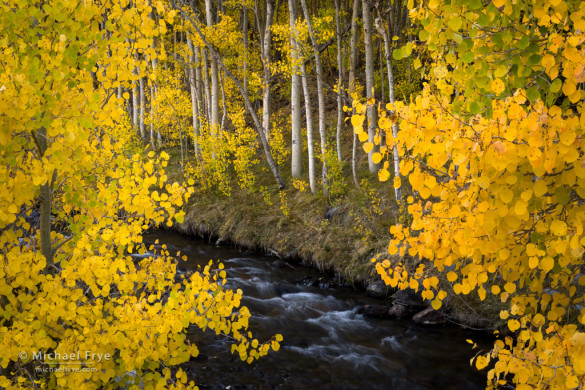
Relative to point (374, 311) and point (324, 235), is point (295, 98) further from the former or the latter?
point (374, 311)

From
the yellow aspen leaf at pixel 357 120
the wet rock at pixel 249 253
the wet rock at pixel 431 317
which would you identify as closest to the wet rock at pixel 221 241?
the wet rock at pixel 249 253

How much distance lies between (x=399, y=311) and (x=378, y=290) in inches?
32.3

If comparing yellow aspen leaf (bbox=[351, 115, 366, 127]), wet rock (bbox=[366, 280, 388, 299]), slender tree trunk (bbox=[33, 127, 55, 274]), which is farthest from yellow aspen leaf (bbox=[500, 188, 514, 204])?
wet rock (bbox=[366, 280, 388, 299])

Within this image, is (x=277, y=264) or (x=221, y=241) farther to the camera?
(x=221, y=241)

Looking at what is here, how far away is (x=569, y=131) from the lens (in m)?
1.65

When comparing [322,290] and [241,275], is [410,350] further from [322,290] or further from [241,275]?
[241,275]

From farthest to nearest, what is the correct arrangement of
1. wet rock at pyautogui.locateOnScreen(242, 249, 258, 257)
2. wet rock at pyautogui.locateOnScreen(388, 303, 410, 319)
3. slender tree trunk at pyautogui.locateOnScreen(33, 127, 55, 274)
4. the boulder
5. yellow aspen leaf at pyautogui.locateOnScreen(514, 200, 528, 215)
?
wet rock at pyautogui.locateOnScreen(242, 249, 258, 257)
the boulder
wet rock at pyautogui.locateOnScreen(388, 303, 410, 319)
slender tree trunk at pyautogui.locateOnScreen(33, 127, 55, 274)
yellow aspen leaf at pyautogui.locateOnScreen(514, 200, 528, 215)

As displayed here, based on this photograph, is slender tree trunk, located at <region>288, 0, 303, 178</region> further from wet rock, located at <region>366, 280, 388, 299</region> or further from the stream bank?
wet rock, located at <region>366, 280, 388, 299</region>

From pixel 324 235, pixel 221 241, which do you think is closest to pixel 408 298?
pixel 324 235

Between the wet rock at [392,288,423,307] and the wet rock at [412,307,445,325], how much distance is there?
0.35 meters

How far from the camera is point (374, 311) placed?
7.77 meters

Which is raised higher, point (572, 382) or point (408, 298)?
point (572, 382)

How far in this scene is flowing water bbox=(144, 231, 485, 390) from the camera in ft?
19.1

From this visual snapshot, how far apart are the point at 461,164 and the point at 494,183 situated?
0.85 ft
